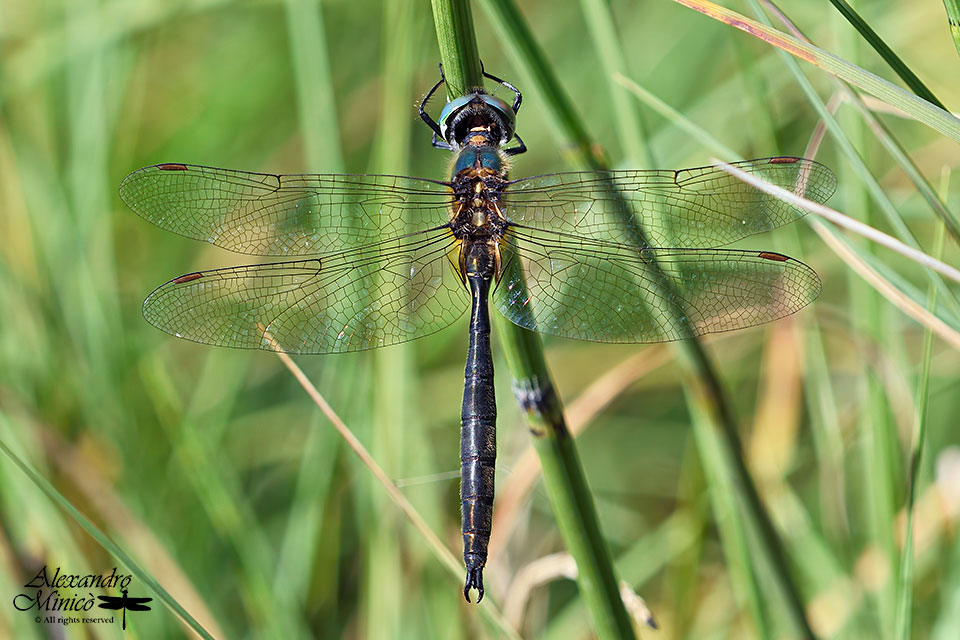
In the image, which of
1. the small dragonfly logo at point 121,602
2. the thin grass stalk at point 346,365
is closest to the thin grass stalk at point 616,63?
the thin grass stalk at point 346,365

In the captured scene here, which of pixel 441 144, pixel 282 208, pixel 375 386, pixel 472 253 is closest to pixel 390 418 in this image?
pixel 375 386

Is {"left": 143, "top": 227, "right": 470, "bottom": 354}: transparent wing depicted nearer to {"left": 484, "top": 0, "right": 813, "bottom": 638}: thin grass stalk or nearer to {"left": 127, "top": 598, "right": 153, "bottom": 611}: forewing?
{"left": 484, "top": 0, "right": 813, "bottom": 638}: thin grass stalk

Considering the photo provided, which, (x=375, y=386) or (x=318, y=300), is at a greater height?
(x=318, y=300)

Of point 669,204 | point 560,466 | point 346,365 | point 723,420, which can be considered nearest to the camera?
point 560,466

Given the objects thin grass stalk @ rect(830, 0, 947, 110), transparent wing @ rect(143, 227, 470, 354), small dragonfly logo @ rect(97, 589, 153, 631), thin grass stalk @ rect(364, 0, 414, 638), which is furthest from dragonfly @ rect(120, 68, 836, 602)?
small dragonfly logo @ rect(97, 589, 153, 631)

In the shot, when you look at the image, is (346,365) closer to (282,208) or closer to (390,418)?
(390,418)

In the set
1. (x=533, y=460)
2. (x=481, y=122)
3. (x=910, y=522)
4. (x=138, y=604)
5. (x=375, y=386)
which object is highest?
(x=481, y=122)
